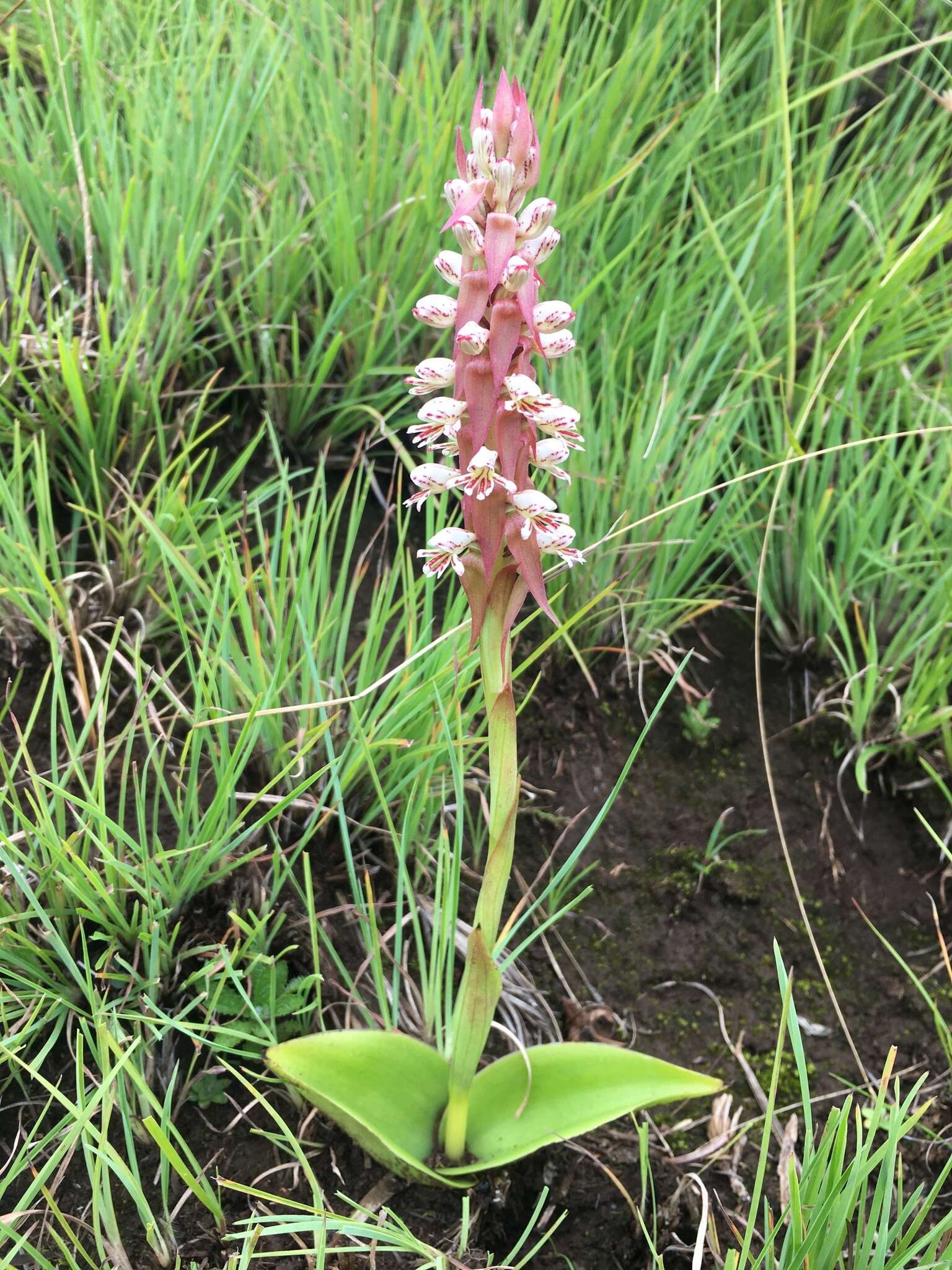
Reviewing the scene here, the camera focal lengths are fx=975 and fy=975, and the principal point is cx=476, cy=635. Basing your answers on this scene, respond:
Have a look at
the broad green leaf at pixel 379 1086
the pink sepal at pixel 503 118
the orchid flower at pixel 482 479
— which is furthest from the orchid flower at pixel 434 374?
the broad green leaf at pixel 379 1086

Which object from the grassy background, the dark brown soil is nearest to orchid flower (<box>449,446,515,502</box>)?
the grassy background

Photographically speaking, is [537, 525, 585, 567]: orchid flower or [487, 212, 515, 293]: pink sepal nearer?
[487, 212, 515, 293]: pink sepal

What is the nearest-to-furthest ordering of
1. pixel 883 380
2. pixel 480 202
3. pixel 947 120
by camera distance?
pixel 480 202, pixel 883 380, pixel 947 120

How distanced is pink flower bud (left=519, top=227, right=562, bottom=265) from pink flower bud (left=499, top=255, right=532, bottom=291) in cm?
5

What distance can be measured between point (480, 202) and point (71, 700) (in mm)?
1083

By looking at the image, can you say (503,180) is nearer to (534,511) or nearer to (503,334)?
(503,334)

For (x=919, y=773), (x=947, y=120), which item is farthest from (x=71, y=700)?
(x=947, y=120)

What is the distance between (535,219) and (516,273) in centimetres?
10

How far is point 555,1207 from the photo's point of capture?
1319mm

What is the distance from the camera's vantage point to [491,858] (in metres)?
1.08

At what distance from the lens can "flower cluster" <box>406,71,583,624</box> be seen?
36.8 inches

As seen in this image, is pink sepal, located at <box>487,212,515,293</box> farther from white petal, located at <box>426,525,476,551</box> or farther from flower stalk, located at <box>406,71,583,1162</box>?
white petal, located at <box>426,525,476,551</box>

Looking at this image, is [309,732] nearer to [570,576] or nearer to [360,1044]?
[360,1044]

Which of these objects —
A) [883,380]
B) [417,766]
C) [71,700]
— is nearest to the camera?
[417,766]
